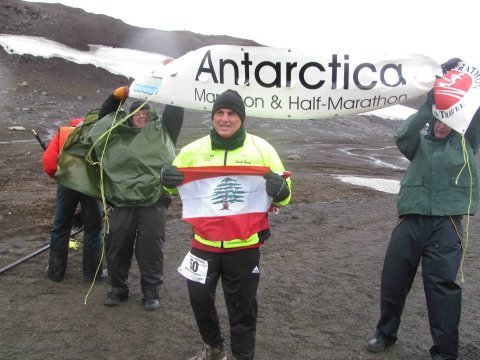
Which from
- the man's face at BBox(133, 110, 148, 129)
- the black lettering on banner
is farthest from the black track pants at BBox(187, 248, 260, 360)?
the man's face at BBox(133, 110, 148, 129)

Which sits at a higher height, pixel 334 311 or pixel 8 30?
pixel 8 30

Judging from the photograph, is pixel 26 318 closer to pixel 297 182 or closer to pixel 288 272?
pixel 288 272

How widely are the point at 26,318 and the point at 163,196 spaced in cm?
164

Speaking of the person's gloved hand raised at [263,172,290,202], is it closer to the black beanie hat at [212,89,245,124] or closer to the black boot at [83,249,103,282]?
the black beanie hat at [212,89,245,124]

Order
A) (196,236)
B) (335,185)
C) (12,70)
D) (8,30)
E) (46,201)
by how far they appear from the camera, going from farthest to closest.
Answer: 1. (8,30)
2. (12,70)
3. (335,185)
4. (46,201)
5. (196,236)

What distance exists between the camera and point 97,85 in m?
27.3

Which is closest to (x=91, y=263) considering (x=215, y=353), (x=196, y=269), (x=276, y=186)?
(x=215, y=353)

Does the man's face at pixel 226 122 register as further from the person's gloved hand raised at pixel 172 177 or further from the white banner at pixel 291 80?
the white banner at pixel 291 80

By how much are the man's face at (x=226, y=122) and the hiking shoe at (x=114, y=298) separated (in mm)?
2260

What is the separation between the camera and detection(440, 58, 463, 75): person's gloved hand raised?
3.73m

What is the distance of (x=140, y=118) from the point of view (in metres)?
4.59

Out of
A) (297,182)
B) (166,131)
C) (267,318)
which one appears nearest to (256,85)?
(166,131)

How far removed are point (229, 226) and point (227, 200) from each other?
200 millimetres

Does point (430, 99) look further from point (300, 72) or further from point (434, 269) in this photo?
point (434, 269)
